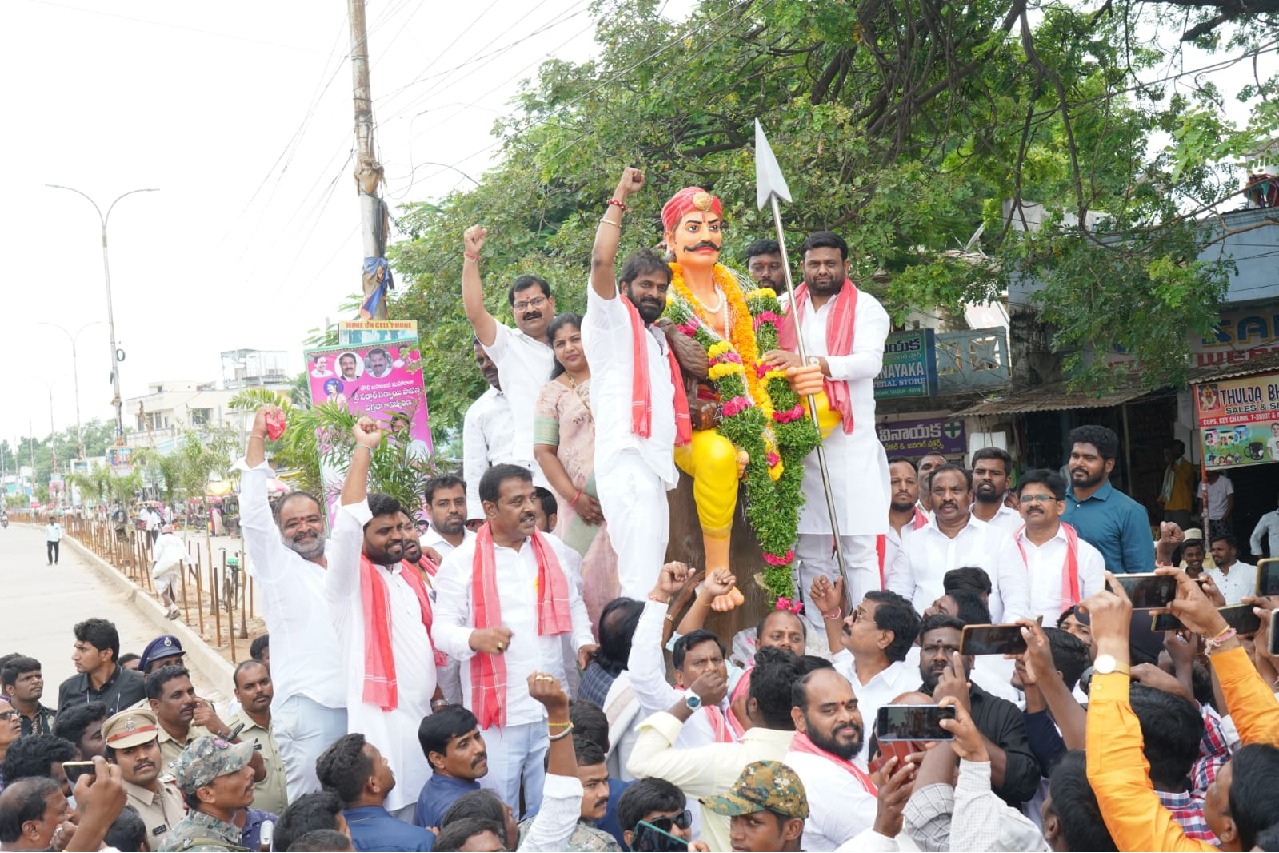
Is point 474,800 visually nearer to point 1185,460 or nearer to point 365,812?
point 365,812

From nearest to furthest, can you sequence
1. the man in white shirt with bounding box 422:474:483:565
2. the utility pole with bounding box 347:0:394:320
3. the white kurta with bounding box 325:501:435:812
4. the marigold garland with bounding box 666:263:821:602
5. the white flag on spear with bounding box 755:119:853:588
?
the white kurta with bounding box 325:501:435:812 → the marigold garland with bounding box 666:263:821:602 → the white flag on spear with bounding box 755:119:853:588 → the man in white shirt with bounding box 422:474:483:565 → the utility pole with bounding box 347:0:394:320

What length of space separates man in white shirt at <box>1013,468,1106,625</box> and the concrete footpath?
9.97m

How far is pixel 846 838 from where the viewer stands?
393 cm

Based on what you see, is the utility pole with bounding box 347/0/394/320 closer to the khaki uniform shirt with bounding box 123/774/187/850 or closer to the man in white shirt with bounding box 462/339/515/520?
the man in white shirt with bounding box 462/339/515/520

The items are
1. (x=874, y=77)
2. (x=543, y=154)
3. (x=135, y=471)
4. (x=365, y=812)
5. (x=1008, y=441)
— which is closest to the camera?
(x=365, y=812)

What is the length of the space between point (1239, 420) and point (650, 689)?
9.81 m

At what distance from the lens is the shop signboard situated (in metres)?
12.4

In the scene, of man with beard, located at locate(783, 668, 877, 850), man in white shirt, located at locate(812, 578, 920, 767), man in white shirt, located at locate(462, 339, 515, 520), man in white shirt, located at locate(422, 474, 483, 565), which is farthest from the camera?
man in white shirt, located at locate(462, 339, 515, 520)

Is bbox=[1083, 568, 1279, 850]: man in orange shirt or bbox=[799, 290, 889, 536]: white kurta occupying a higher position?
bbox=[799, 290, 889, 536]: white kurta

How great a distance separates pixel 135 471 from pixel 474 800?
37.2 meters

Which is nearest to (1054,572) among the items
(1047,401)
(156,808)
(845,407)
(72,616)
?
(845,407)

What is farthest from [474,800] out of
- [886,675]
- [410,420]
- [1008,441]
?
[1008,441]

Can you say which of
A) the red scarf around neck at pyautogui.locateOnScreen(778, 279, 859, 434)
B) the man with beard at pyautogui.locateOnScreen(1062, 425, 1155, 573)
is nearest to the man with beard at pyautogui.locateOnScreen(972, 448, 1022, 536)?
the man with beard at pyautogui.locateOnScreen(1062, 425, 1155, 573)

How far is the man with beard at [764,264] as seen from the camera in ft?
24.1
